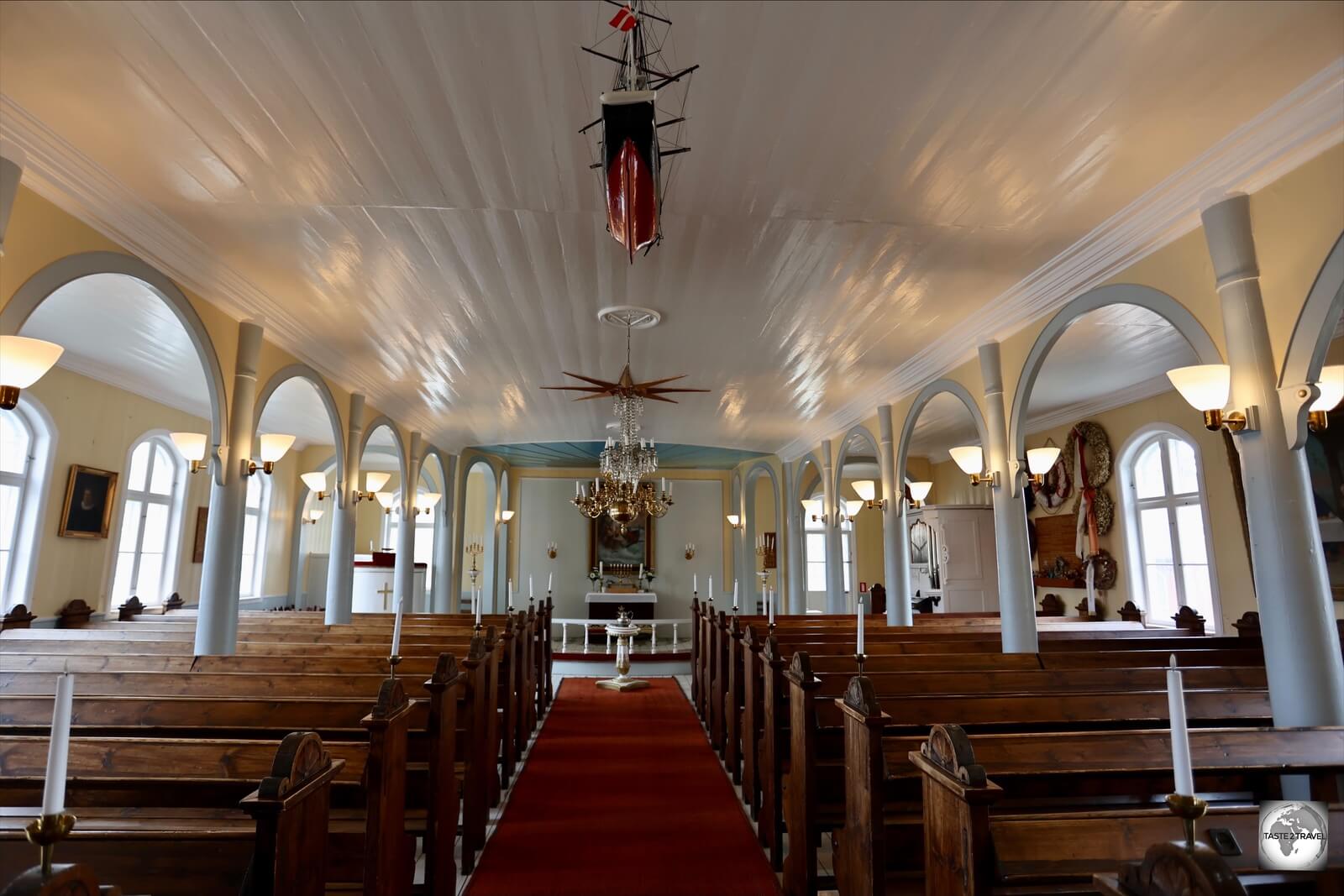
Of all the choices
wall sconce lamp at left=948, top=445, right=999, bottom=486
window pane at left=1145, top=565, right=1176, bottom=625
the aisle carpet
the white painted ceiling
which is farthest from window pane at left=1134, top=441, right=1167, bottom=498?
the aisle carpet

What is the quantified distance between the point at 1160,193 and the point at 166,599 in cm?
988

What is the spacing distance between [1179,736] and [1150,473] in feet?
26.0

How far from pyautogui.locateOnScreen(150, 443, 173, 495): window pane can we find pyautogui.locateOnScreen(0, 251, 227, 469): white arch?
4.75 m

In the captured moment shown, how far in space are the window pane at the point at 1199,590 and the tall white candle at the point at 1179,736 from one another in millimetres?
7203

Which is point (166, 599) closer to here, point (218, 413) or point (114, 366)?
point (114, 366)

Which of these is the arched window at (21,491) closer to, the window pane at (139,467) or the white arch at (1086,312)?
the window pane at (139,467)

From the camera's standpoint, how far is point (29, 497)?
6250 millimetres

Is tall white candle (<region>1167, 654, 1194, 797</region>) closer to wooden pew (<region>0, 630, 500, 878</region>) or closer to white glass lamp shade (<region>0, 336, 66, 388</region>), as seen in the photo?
wooden pew (<region>0, 630, 500, 878</region>)

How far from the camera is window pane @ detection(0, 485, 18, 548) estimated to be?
607cm

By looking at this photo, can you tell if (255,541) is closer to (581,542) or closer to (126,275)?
(581,542)

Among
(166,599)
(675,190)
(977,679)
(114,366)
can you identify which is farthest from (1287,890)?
(166,599)

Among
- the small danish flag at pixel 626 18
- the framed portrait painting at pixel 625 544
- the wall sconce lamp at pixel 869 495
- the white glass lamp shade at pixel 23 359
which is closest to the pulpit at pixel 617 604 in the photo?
the framed portrait painting at pixel 625 544

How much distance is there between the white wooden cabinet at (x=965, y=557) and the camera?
9.77 meters

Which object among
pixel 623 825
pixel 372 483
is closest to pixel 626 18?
pixel 623 825
